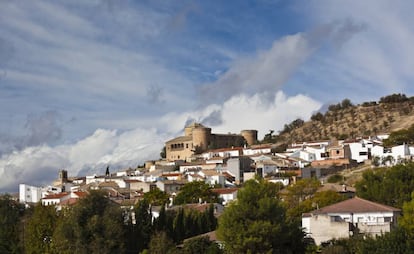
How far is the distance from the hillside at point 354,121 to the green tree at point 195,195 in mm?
41737

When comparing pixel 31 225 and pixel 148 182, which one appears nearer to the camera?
pixel 31 225

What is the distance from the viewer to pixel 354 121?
104750 millimetres

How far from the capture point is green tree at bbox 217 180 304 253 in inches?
1313

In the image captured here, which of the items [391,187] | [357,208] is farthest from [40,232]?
[391,187]

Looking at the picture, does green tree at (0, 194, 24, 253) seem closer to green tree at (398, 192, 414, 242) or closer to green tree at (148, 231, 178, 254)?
green tree at (148, 231, 178, 254)

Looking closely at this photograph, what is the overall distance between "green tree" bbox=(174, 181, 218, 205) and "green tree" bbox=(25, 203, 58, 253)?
17432 millimetres

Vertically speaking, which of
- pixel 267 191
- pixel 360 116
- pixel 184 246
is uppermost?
pixel 360 116

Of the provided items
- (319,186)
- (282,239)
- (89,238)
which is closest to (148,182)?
(319,186)

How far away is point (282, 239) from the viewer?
111 ft

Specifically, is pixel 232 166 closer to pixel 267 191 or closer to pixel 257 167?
pixel 257 167

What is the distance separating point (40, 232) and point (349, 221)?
19419mm

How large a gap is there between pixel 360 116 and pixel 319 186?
5467 centimetres

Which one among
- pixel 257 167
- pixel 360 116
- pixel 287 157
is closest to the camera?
pixel 257 167

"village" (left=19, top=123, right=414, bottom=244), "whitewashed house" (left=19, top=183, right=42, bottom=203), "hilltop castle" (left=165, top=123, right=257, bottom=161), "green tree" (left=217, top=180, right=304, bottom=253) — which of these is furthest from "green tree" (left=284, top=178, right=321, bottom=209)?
"hilltop castle" (left=165, top=123, right=257, bottom=161)
